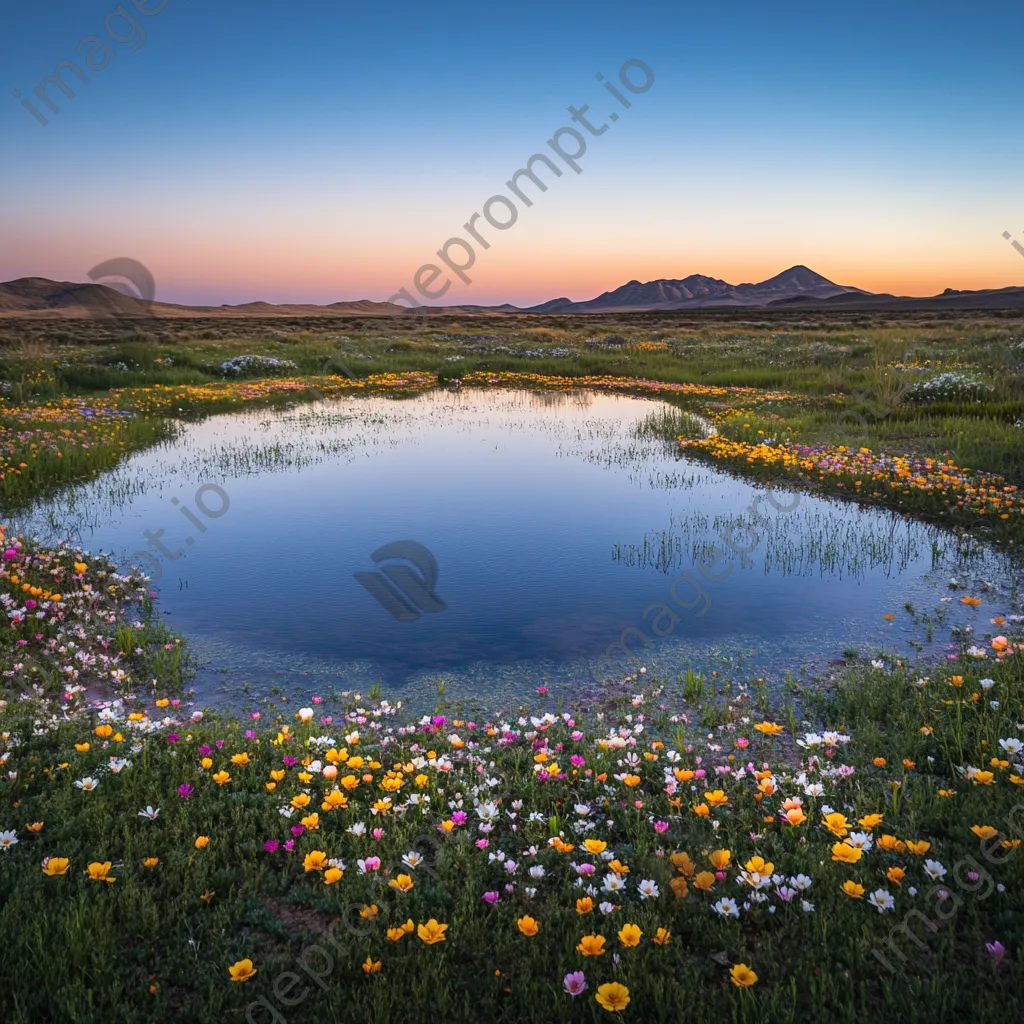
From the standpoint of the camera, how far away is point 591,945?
3096 mm

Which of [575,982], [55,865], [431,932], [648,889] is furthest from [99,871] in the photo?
[648,889]

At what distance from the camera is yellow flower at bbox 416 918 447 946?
3.10m

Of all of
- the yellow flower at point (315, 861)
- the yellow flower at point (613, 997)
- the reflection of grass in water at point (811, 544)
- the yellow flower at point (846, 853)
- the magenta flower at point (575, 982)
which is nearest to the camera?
the yellow flower at point (613, 997)

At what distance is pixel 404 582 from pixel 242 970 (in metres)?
6.51

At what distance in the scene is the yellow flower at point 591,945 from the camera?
306 centimetres

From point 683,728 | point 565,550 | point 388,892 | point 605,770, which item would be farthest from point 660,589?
point 388,892

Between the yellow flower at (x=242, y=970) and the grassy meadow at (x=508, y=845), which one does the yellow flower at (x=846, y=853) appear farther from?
the yellow flower at (x=242, y=970)

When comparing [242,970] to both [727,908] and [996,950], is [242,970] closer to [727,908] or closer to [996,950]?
[727,908]

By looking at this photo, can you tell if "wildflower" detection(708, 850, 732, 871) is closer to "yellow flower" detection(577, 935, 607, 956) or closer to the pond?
"yellow flower" detection(577, 935, 607, 956)

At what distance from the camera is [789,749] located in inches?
209

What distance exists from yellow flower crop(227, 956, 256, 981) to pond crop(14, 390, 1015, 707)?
342cm

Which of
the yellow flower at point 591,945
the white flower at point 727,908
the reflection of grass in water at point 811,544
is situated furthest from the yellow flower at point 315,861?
the reflection of grass in water at point 811,544

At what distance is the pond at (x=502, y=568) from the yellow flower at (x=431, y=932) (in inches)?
124

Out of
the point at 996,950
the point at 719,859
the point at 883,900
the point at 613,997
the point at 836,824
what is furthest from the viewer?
the point at 836,824
